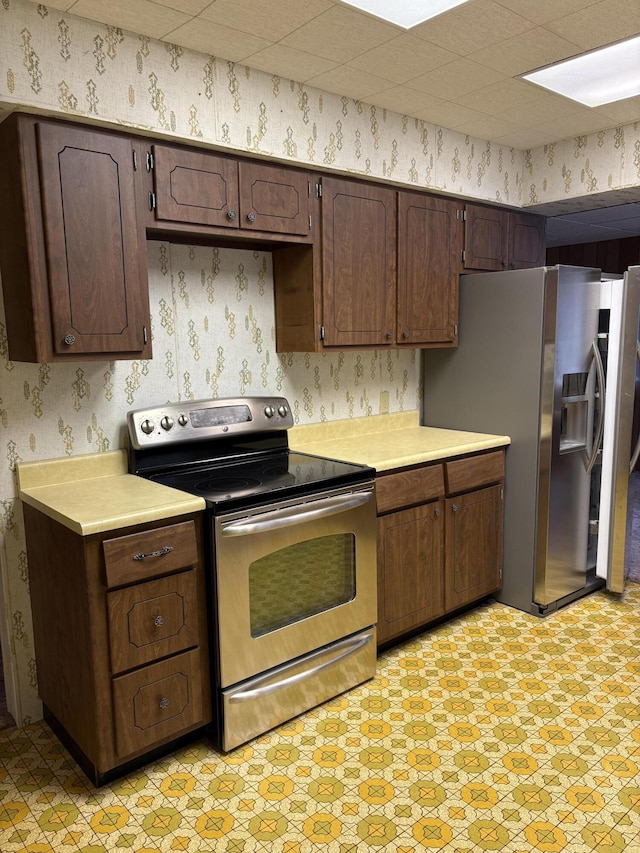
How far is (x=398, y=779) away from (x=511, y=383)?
1.92 m

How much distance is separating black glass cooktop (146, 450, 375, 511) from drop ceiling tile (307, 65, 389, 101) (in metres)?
1.59

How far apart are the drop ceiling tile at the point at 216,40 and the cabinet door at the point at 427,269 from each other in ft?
3.40

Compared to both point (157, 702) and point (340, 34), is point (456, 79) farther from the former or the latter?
point (157, 702)

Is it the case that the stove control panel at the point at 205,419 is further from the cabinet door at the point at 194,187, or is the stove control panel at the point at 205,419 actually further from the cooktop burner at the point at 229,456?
the cabinet door at the point at 194,187

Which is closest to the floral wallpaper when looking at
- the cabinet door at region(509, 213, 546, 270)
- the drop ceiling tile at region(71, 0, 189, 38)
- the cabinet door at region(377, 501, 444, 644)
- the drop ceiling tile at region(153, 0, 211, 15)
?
the drop ceiling tile at region(71, 0, 189, 38)

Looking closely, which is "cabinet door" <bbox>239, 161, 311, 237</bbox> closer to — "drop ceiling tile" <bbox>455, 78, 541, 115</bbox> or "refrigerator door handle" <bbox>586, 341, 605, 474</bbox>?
"drop ceiling tile" <bbox>455, 78, 541, 115</bbox>

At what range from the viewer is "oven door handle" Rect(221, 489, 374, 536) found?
2129 mm

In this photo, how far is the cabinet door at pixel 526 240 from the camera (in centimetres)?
379

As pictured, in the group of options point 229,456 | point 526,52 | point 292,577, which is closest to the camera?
point 292,577

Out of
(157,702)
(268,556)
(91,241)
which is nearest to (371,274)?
(91,241)

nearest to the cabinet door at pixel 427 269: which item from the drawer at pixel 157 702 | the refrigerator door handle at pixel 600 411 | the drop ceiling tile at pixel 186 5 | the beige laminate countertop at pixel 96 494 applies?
the refrigerator door handle at pixel 600 411

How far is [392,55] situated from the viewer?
244 cm

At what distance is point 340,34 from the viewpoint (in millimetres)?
2252

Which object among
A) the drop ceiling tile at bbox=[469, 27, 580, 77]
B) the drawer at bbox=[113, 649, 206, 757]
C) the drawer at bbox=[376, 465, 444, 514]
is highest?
the drop ceiling tile at bbox=[469, 27, 580, 77]
